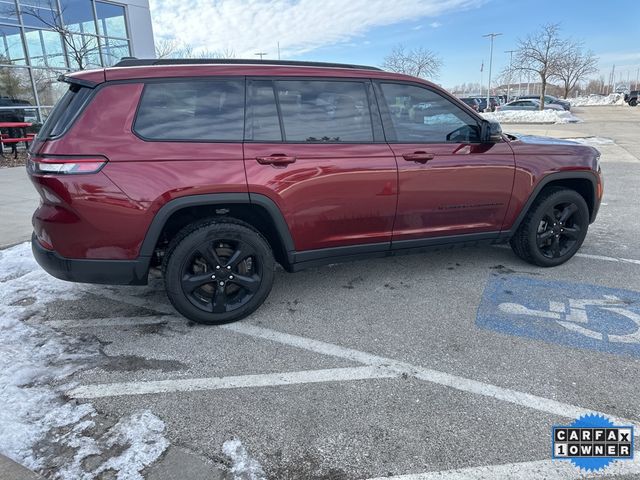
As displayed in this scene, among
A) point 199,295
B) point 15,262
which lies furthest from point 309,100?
point 15,262

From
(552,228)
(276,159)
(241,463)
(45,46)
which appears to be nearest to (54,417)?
(241,463)

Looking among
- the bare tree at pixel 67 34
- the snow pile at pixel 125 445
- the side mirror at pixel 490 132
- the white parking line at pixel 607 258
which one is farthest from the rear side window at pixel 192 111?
the bare tree at pixel 67 34

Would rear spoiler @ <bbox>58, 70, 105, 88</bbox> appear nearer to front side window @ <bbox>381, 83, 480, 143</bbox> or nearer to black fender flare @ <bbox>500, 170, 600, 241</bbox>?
front side window @ <bbox>381, 83, 480, 143</bbox>

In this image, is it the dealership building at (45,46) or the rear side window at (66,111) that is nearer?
the rear side window at (66,111)

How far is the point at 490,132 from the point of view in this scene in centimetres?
378

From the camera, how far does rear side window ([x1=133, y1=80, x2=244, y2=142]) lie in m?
2.98

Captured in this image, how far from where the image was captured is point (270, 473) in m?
2.00

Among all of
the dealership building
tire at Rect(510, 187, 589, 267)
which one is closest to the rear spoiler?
tire at Rect(510, 187, 589, 267)

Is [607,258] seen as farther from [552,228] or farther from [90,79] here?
[90,79]

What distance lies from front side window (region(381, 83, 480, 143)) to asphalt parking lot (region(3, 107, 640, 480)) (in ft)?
4.41

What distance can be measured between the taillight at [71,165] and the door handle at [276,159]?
103cm

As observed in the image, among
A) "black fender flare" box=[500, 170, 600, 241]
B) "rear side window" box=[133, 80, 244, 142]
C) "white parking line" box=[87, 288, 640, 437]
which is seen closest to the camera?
"white parking line" box=[87, 288, 640, 437]

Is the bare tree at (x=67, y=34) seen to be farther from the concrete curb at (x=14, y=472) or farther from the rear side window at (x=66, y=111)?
the concrete curb at (x=14, y=472)

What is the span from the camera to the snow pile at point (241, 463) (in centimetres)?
199
